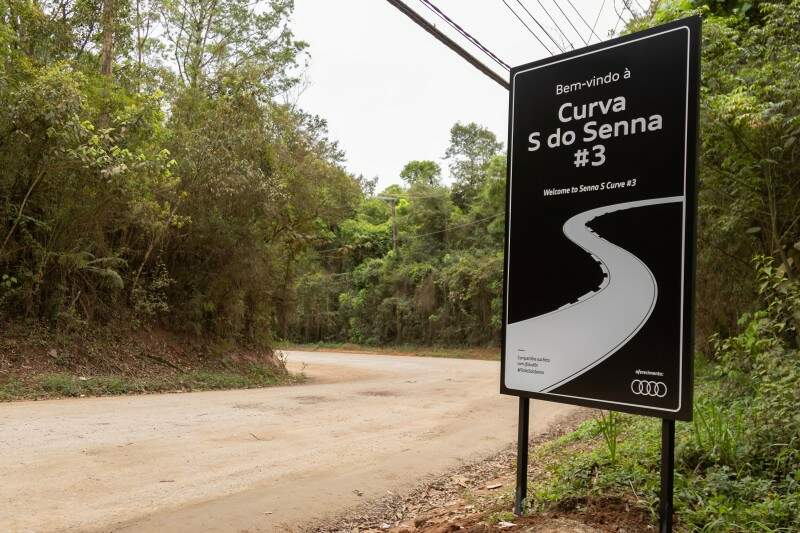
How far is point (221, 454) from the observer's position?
21.8 ft

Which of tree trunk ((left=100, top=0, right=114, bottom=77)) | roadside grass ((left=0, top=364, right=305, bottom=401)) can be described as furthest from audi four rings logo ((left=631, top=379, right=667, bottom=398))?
tree trunk ((left=100, top=0, right=114, bottom=77))

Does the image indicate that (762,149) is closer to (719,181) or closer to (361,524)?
(719,181)

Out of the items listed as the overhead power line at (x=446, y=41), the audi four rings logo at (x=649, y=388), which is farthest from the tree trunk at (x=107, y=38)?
the audi four rings logo at (x=649, y=388)

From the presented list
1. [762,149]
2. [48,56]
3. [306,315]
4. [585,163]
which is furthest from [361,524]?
[306,315]

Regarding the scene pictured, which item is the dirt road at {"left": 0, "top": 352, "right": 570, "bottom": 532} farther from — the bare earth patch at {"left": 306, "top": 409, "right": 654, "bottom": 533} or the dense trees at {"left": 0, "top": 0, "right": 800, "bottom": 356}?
the dense trees at {"left": 0, "top": 0, "right": 800, "bottom": 356}

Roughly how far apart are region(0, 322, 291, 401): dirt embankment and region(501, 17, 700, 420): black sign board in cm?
939

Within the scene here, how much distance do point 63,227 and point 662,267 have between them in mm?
12044

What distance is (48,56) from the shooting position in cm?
1327

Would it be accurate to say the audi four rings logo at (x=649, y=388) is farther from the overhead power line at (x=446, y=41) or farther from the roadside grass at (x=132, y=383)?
the roadside grass at (x=132, y=383)

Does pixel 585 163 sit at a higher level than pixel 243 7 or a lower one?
lower

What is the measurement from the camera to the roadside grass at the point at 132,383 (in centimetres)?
1030

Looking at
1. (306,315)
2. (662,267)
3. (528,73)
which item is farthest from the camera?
(306,315)

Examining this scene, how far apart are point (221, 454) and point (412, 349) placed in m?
30.2

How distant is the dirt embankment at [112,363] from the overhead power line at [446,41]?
8674mm
